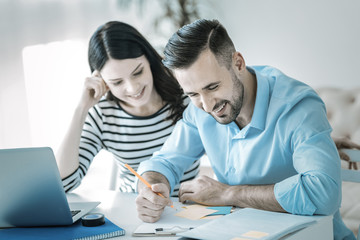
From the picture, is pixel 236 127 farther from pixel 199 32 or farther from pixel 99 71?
pixel 99 71

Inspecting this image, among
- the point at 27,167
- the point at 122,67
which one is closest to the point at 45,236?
the point at 27,167

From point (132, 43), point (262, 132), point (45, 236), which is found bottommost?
point (45, 236)

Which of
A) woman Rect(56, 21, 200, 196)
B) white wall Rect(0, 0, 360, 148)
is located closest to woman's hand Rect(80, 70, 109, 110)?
woman Rect(56, 21, 200, 196)

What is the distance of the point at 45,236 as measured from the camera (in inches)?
42.2

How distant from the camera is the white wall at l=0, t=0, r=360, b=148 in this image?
2.55 m

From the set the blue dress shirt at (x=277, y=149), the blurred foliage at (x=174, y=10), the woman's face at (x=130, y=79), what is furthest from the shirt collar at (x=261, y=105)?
the blurred foliage at (x=174, y=10)

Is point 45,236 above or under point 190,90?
under

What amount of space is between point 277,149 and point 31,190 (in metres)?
0.72

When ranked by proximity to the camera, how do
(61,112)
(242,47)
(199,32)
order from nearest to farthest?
(199,32) < (61,112) < (242,47)

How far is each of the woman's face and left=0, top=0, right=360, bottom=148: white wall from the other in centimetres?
103

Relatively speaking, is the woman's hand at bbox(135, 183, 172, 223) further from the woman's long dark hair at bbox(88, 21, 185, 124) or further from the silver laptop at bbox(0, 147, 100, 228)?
the woman's long dark hair at bbox(88, 21, 185, 124)

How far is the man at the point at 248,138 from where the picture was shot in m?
1.13

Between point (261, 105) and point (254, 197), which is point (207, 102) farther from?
point (254, 197)

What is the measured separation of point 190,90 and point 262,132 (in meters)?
0.26
